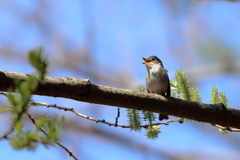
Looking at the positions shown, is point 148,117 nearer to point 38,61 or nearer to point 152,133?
point 152,133

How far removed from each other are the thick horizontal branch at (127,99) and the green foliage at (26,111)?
79cm

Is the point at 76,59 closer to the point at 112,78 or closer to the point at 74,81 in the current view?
the point at 112,78

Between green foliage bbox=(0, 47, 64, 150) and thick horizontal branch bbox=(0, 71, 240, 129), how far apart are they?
79 cm

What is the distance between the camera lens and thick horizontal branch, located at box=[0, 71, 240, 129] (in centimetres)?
176

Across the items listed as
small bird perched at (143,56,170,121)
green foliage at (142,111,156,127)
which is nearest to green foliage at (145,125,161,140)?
green foliage at (142,111,156,127)

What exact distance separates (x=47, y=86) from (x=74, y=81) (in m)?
0.16

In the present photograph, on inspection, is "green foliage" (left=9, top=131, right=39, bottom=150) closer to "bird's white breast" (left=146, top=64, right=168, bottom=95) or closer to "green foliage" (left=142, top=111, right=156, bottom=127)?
"green foliage" (left=142, top=111, right=156, bottom=127)

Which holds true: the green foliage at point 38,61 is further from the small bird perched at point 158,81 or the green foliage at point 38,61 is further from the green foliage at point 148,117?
the small bird perched at point 158,81

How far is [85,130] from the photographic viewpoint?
6.48 meters

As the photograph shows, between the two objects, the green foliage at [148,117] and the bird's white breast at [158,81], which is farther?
the bird's white breast at [158,81]

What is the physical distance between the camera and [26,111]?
91cm

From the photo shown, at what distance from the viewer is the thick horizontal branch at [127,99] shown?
176 cm

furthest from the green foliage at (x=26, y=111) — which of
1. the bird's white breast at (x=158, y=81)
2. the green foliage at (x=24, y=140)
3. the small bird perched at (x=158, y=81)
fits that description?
the bird's white breast at (x=158, y=81)

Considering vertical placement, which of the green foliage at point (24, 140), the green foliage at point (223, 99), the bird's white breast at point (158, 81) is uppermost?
the bird's white breast at point (158, 81)
